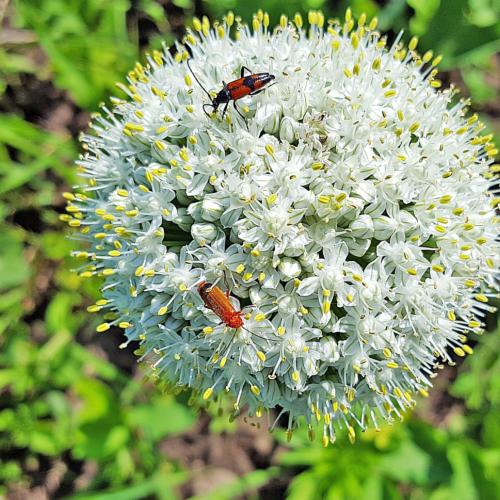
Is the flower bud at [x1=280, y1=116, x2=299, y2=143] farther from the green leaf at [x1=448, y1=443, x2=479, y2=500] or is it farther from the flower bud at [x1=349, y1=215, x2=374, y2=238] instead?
the green leaf at [x1=448, y1=443, x2=479, y2=500]

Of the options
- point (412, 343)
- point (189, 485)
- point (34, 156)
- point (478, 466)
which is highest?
Answer: point (34, 156)

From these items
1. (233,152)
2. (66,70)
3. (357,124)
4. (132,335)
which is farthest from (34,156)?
(357,124)

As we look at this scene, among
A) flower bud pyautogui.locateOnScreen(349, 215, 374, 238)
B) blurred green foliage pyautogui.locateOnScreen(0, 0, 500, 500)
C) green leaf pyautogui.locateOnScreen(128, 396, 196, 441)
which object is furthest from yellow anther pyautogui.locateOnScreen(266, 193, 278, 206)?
green leaf pyautogui.locateOnScreen(128, 396, 196, 441)

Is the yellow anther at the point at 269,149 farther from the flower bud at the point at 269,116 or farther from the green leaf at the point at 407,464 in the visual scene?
the green leaf at the point at 407,464

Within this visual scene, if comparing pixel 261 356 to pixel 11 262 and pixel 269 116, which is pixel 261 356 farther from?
pixel 11 262

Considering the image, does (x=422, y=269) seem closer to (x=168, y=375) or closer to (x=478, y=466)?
(x=168, y=375)

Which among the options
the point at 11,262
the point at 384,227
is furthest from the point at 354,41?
the point at 11,262

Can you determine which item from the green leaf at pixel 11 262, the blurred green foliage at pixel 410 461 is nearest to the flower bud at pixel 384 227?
the blurred green foliage at pixel 410 461
